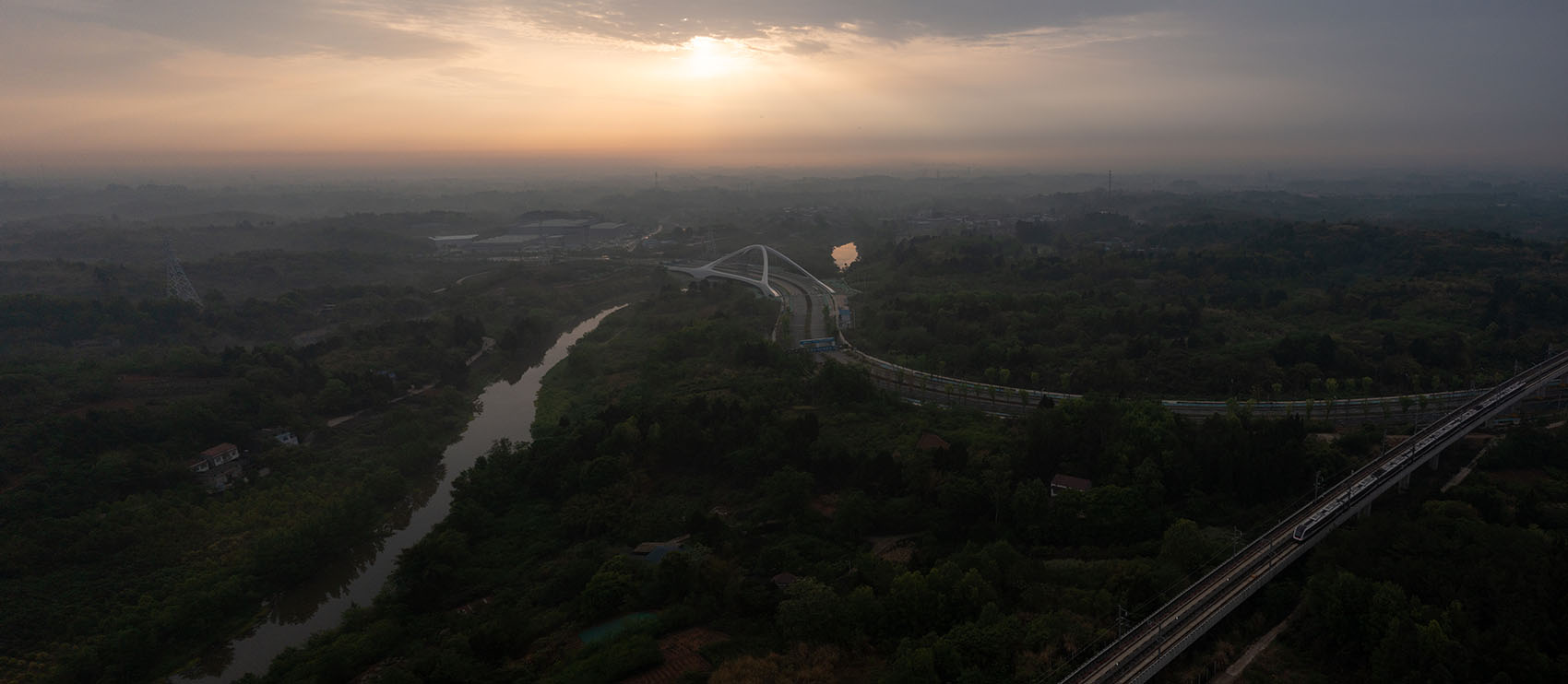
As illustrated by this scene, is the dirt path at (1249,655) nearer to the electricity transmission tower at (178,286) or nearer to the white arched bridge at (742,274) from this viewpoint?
the white arched bridge at (742,274)

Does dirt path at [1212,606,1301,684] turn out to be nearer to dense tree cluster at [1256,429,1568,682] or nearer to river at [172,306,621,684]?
dense tree cluster at [1256,429,1568,682]

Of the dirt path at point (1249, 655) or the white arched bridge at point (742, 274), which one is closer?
the dirt path at point (1249, 655)

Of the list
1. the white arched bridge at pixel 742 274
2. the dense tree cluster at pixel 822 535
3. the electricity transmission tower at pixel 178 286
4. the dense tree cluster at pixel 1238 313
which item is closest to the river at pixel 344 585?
the dense tree cluster at pixel 822 535

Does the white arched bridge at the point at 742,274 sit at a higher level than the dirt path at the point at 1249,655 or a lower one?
higher

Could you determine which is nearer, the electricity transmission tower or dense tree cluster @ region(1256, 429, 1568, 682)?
dense tree cluster @ region(1256, 429, 1568, 682)

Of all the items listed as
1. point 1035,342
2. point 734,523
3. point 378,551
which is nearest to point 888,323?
point 1035,342

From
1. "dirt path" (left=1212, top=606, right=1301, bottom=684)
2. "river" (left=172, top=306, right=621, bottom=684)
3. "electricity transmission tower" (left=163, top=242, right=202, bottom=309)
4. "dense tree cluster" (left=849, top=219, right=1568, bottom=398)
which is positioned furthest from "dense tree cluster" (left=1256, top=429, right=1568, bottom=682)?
"electricity transmission tower" (left=163, top=242, right=202, bottom=309)

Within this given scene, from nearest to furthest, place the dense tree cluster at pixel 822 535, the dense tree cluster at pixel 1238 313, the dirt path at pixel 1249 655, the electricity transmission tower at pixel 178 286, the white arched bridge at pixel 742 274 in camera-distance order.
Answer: the dirt path at pixel 1249 655 < the dense tree cluster at pixel 822 535 < the dense tree cluster at pixel 1238 313 < the electricity transmission tower at pixel 178 286 < the white arched bridge at pixel 742 274

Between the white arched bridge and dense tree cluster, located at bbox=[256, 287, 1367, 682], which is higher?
the white arched bridge
